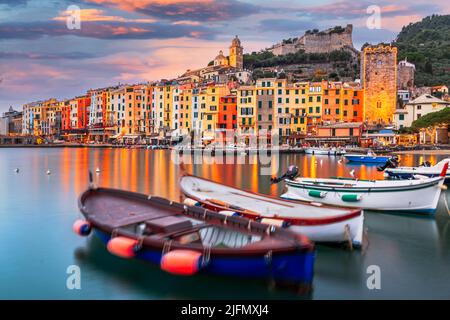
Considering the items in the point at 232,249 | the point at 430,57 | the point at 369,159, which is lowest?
the point at 369,159

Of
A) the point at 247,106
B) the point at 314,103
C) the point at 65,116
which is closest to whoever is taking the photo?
the point at 314,103

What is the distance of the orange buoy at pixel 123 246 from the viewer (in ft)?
39.8

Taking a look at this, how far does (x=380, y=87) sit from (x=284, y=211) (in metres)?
64.6

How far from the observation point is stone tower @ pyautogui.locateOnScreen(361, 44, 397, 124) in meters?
75.3

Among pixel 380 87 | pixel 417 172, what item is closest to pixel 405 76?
pixel 380 87

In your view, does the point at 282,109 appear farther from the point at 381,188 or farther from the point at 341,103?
the point at 381,188

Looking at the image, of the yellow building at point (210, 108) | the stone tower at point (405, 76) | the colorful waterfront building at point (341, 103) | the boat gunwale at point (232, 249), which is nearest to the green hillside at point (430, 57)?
the stone tower at point (405, 76)

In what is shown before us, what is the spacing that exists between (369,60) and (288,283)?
71572 mm

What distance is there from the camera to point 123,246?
12.3 meters

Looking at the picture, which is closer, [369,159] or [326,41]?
[369,159]

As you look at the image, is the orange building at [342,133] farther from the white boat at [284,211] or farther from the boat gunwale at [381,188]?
the white boat at [284,211]

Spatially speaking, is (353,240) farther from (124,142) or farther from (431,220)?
(124,142)

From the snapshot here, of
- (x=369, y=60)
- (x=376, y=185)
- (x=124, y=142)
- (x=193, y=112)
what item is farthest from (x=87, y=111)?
(x=376, y=185)

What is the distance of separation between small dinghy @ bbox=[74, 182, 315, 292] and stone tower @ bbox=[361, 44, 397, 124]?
213ft
